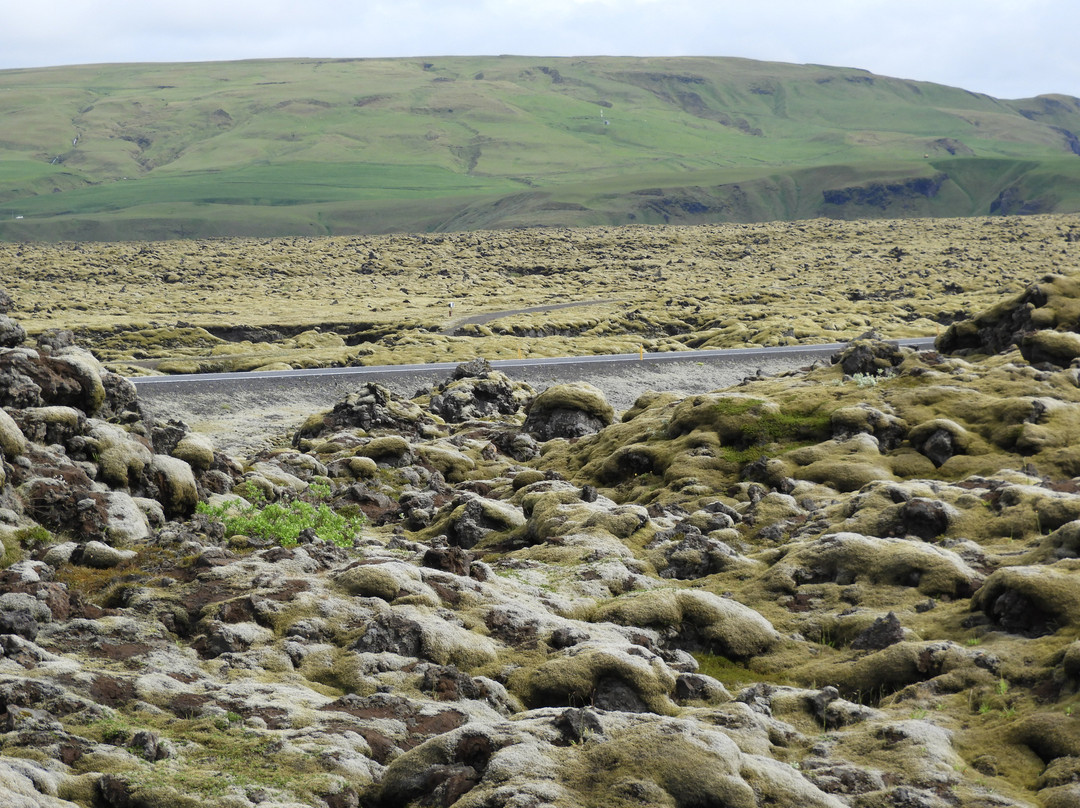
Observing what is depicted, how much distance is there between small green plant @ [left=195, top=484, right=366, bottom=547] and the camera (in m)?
23.3

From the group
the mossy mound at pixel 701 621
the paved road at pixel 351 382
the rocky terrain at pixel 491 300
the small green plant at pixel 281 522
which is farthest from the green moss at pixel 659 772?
the rocky terrain at pixel 491 300

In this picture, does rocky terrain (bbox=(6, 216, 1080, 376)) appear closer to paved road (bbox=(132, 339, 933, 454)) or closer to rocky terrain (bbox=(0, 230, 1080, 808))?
paved road (bbox=(132, 339, 933, 454))

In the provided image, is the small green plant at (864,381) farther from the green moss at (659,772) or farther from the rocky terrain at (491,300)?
the rocky terrain at (491,300)

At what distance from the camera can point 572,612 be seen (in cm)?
1983

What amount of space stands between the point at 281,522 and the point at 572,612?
25.8ft

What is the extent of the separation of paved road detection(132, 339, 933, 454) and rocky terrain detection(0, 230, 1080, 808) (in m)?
17.9

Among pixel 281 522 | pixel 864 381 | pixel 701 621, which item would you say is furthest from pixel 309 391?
pixel 701 621

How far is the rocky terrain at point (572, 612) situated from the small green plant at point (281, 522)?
0.10 m

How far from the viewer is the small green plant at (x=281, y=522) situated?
23.3 m

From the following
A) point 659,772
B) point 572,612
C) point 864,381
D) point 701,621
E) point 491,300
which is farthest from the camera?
point 491,300

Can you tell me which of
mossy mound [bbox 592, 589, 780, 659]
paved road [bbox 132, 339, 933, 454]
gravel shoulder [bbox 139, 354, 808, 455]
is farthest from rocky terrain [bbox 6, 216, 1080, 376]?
mossy mound [bbox 592, 589, 780, 659]

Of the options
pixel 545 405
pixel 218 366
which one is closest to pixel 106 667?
pixel 545 405

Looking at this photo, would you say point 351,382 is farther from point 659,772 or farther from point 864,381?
point 659,772

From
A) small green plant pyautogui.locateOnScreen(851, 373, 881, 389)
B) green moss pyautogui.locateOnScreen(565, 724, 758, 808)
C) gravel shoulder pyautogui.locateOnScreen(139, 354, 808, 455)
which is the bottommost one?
gravel shoulder pyautogui.locateOnScreen(139, 354, 808, 455)
